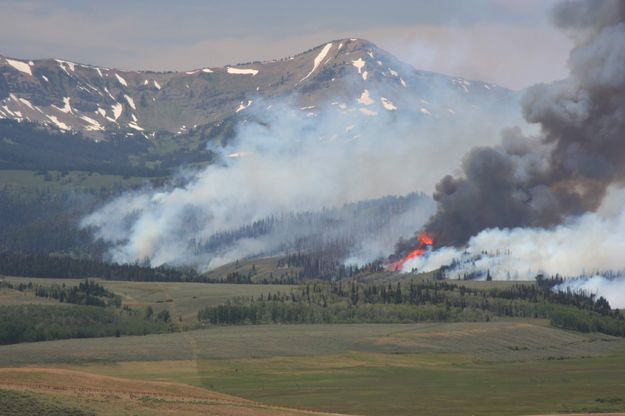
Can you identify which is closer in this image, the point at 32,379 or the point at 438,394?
the point at 32,379

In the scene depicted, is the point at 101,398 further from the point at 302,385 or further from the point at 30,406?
the point at 302,385

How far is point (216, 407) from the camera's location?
116812 millimetres

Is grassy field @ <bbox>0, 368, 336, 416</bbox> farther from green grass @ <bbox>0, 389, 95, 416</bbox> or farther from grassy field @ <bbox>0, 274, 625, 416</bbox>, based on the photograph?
grassy field @ <bbox>0, 274, 625, 416</bbox>

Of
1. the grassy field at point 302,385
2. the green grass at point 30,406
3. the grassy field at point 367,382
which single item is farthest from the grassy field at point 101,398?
the grassy field at point 367,382

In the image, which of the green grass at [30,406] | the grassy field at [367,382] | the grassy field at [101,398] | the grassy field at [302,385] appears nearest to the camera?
the green grass at [30,406]

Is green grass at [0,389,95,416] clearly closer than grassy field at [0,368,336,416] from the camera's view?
Yes

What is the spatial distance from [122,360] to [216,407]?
76.6 metres

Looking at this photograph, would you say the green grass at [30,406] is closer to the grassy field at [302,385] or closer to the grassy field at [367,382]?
the grassy field at [302,385]

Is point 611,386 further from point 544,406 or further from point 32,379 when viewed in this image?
point 32,379

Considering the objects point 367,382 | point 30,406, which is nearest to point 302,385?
point 367,382

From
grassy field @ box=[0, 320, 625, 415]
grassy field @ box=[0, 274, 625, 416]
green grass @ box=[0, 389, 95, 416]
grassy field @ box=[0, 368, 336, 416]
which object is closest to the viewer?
green grass @ box=[0, 389, 95, 416]

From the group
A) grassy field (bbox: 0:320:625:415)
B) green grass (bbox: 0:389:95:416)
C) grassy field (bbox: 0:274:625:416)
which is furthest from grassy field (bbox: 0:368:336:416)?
grassy field (bbox: 0:320:625:415)

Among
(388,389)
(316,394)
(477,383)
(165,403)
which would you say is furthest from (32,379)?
(477,383)

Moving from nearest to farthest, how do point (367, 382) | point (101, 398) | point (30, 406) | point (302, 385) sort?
point (30, 406)
point (101, 398)
point (302, 385)
point (367, 382)
